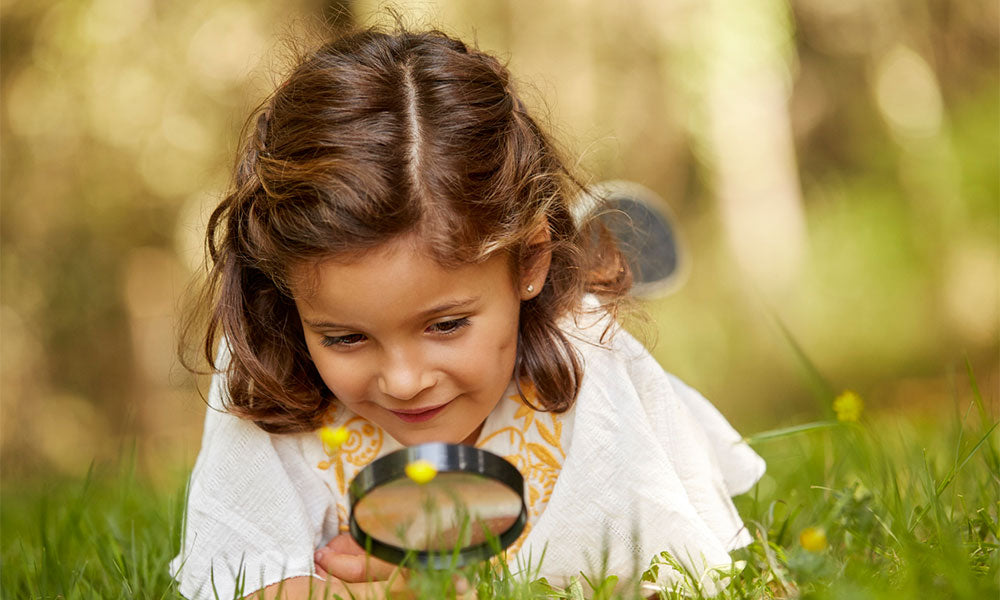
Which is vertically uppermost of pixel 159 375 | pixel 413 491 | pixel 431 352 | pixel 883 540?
pixel 431 352

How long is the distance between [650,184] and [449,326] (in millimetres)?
10355

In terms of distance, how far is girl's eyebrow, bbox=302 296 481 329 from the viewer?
1.87m

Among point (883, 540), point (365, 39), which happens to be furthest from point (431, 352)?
point (883, 540)

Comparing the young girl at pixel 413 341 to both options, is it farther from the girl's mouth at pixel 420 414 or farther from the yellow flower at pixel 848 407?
the yellow flower at pixel 848 407

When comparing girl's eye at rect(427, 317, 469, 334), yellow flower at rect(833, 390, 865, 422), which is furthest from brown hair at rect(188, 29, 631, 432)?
yellow flower at rect(833, 390, 865, 422)

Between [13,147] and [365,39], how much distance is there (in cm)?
747

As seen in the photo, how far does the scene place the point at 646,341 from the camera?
2.55m

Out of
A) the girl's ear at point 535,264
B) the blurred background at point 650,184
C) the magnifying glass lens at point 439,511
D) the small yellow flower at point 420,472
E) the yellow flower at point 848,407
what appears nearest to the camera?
the small yellow flower at point 420,472

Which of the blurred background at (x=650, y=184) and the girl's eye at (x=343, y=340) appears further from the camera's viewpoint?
the blurred background at (x=650, y=184)

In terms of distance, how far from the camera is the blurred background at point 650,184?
8484mm

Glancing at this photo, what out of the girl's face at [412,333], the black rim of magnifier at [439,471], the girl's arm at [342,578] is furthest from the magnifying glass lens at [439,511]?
the girl's face at [412,333]

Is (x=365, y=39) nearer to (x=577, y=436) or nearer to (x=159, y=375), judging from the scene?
(x=577, y=436)

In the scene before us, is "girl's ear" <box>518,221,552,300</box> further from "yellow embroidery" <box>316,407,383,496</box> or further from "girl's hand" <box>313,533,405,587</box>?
"girl's hand" <box>313,533,405,587</box>

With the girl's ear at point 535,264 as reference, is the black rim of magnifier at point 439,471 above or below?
below
